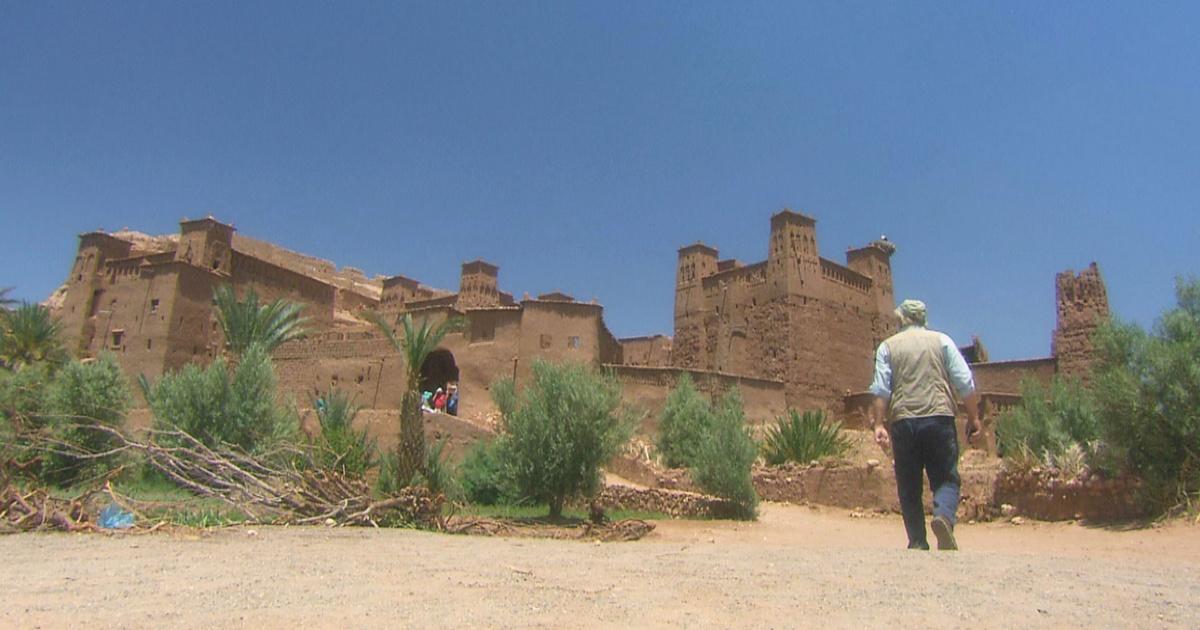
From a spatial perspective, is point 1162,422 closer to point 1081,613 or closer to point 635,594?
point 1081,613

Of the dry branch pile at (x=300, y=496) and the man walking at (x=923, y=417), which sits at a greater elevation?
the man walking at (x=923, y=417)

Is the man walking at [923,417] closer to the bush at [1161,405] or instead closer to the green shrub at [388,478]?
the bush at [1161,405]

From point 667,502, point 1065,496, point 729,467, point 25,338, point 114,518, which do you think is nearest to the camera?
point 114,518

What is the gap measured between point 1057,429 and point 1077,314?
1462 cm

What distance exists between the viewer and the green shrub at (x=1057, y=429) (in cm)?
1266

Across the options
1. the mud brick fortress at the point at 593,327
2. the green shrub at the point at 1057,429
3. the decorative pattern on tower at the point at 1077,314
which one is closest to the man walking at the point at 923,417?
the green shrub at the point at 1057,429

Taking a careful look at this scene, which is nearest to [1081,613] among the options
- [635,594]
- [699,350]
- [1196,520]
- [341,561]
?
[635,594]

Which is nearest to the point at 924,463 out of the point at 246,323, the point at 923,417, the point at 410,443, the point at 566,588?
the point at 923,417

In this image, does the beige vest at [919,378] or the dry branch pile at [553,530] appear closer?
the beige vest at [919,378]

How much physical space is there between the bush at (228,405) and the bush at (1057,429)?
14.3 metres

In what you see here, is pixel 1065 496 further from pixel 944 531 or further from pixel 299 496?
pixel 299 496

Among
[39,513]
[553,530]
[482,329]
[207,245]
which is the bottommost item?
[553,530]

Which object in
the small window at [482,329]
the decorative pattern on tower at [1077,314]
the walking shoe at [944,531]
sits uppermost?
the decorative pattern on tower at [1077,314]

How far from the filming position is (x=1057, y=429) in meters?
14.2
